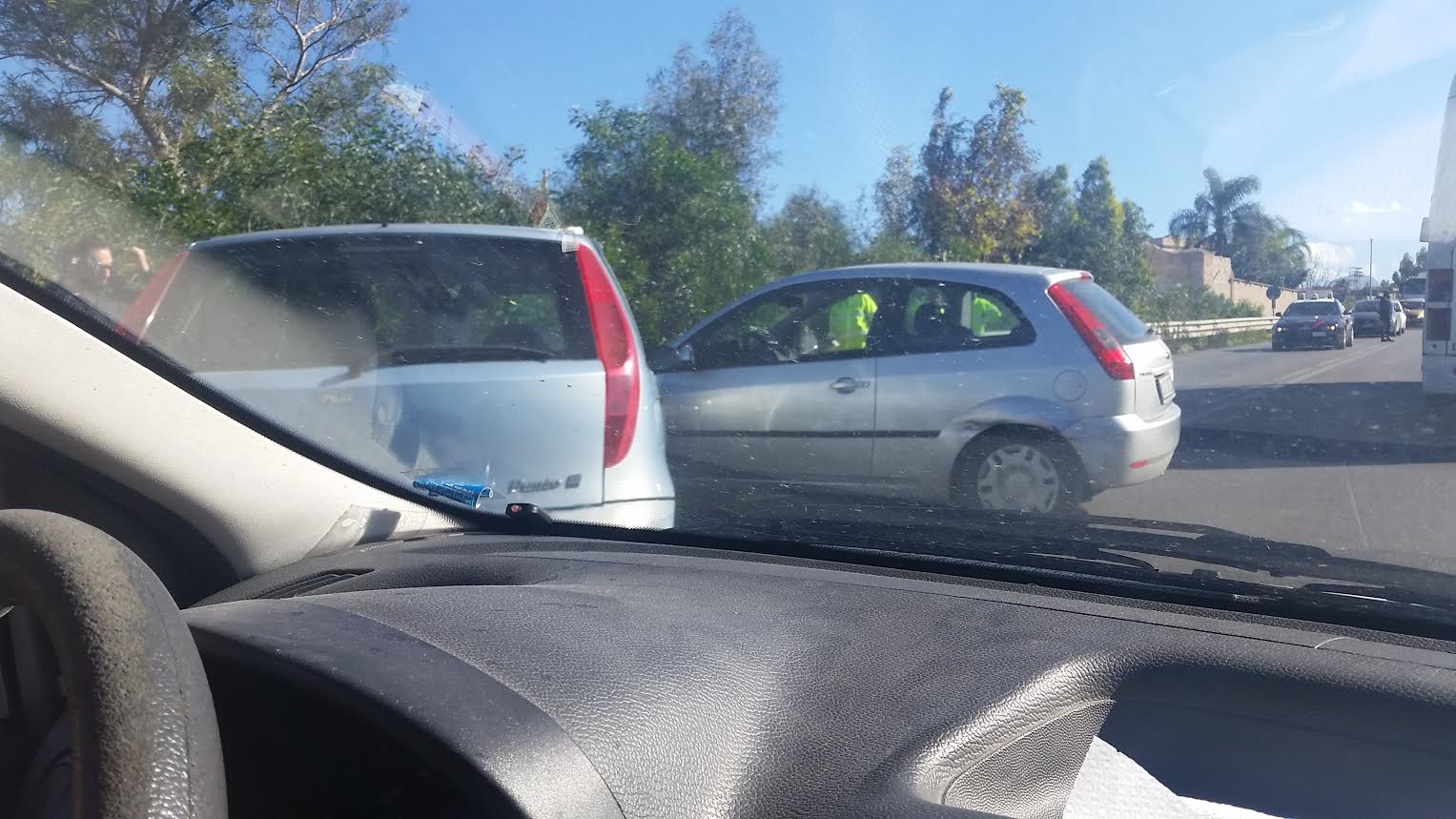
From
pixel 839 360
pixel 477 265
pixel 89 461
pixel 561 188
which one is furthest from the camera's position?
pixel 561 188

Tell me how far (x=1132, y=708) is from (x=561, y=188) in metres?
5.22

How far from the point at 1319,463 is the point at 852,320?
7.47 ft

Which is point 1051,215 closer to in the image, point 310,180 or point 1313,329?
point 310,180

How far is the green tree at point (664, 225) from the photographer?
6801 mm

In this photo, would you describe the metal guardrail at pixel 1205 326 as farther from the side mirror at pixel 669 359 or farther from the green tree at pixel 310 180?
the green tree at pixel 310 180

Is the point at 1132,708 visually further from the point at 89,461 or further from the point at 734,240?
the point at 734,240

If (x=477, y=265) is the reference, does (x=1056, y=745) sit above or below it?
below

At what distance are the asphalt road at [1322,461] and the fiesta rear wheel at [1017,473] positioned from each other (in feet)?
0.57

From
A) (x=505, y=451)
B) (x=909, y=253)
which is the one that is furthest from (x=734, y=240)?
(x=505, y=451)

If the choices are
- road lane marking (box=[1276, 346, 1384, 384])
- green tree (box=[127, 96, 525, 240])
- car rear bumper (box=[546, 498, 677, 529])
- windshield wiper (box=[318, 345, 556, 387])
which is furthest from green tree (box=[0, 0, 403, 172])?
road lane marking (box=[1276, 346, 1384, 384])

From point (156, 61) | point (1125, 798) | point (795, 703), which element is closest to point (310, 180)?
point (156, 61)

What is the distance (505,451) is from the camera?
12.9 ft

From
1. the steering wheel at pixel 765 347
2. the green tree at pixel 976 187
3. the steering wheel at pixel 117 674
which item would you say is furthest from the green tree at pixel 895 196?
the steering wheel at pixel 117 674

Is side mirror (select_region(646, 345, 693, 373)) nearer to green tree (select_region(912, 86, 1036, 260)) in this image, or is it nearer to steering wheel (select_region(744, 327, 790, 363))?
steering wheel (select_region(744, 327, 790, 363))
